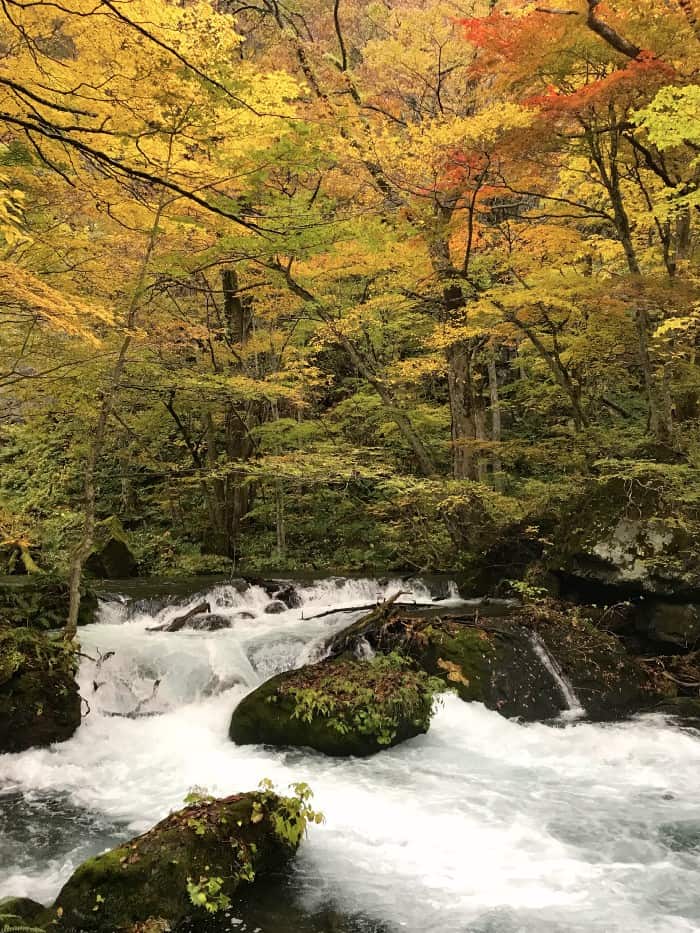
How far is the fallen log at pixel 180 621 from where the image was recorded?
9.38 metres

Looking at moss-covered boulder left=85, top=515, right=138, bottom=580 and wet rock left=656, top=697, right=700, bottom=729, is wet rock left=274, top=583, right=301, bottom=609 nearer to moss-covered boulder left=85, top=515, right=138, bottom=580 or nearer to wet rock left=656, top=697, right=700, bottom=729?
moss-covered boulder left=85, top=515, right=138, bottom=580

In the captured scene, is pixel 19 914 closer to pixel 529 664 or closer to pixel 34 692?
pixel 34 692

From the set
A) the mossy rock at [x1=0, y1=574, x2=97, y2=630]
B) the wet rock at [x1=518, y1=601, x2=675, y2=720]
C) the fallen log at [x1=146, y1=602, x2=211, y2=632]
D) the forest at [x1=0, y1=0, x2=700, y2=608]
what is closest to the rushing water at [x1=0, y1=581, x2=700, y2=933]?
the wet rock at [x1=518, y1=601, x2=675, y2=720]

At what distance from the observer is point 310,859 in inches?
175

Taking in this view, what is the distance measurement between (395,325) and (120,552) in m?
7.70

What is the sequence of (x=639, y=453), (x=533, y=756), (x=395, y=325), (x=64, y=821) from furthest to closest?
(x=395, y=325)
(x=639, y=453)
(x=533, y=756)
(x=64, y=821)

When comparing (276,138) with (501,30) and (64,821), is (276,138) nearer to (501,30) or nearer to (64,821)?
(501,30)

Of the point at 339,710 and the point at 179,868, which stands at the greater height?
the point at 339,710

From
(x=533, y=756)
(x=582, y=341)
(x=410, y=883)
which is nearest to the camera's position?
(x=410, y=883)

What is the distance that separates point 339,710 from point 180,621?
13.6ft

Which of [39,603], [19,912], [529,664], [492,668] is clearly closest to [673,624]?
[529,664]

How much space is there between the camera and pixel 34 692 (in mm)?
6492

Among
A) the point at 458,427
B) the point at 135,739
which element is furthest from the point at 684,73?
the point at 135,739

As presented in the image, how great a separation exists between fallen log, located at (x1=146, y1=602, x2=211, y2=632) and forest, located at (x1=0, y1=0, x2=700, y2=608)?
1542 millimetres
